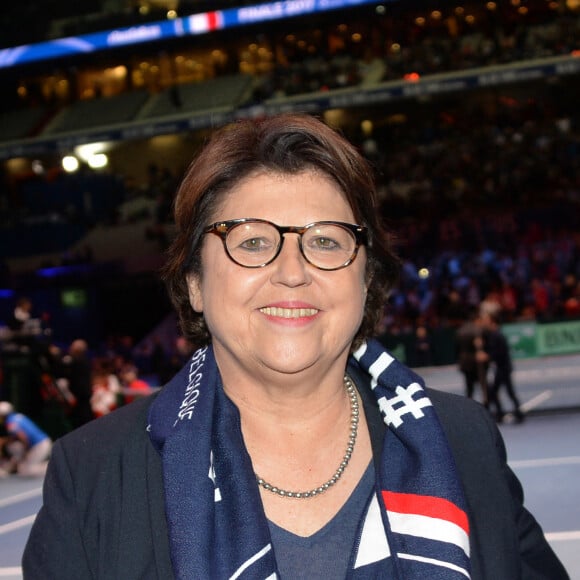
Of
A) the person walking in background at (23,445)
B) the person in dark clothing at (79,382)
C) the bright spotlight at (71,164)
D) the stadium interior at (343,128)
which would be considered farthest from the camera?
the bright spotlight at (71,164)

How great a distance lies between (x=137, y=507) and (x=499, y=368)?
31.9 ft

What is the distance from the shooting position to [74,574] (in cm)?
157

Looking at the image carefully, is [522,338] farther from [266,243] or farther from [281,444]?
→ [266,243]

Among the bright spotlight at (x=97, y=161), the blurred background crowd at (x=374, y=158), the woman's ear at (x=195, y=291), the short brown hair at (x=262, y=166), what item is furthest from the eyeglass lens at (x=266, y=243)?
the bright spotlight at (x=97, y=161)

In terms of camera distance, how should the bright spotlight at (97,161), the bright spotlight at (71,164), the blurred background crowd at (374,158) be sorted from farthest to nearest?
the bright spotlight at (71,164) → the bright spotlight at (97,161) → the blurred background crowd at (374,158)

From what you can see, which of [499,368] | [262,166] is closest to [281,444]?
[262,166]

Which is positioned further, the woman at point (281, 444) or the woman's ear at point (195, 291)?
the woman's ear at point (195, 291)

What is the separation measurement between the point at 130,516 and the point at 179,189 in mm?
758

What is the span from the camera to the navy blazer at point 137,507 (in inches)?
63.0

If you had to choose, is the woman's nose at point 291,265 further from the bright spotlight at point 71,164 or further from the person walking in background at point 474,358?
the bright spotlight at point 71,164

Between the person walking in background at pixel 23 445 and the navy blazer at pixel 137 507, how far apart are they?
8773 mm

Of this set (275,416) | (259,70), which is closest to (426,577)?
(275,416)

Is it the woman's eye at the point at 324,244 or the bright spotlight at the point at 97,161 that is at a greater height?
the bright spotlight at the point at 97,161

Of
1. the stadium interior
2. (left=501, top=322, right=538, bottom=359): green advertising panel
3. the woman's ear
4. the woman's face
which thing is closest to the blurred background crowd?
the stadium interior
